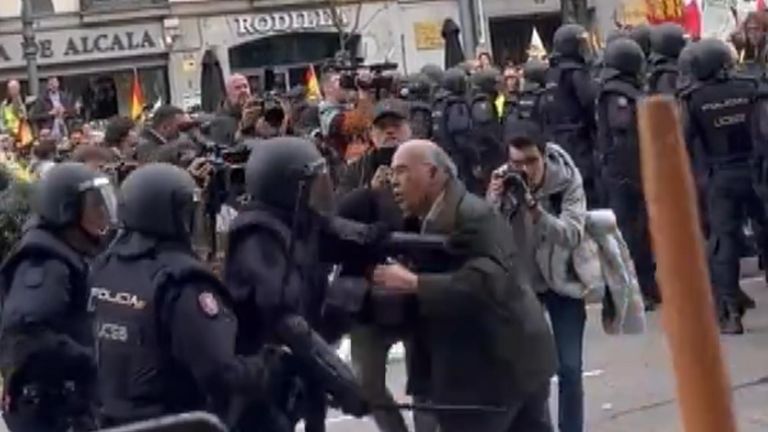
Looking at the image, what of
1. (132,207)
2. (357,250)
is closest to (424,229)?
(357,250)

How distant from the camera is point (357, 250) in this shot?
19.5ft

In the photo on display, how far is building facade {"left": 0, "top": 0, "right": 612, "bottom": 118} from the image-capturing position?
3391 cm

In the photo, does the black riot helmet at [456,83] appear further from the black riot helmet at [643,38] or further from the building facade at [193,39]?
the building facade at [193,39]

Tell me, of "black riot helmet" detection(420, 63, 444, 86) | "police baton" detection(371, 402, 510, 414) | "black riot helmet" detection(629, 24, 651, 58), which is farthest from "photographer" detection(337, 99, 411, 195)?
"black riot helmet" detection(420, 63, 444, 86)

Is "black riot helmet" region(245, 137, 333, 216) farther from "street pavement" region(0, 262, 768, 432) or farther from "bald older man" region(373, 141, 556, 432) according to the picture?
"street pavement" region(0, 262, 768, 432)

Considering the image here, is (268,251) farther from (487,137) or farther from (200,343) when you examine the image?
(487,137)

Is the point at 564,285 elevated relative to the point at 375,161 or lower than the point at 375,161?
lower

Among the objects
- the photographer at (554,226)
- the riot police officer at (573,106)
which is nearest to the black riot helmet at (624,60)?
the riot police officer at (573,106)

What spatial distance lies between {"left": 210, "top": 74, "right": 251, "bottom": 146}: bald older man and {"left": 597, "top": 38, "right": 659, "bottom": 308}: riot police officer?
263 centimetres

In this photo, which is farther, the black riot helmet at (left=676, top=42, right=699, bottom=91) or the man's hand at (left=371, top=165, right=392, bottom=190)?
the black riot helmet at (left=676, top=42, right=699, bottom=91)

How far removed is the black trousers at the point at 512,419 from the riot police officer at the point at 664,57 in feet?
20.2

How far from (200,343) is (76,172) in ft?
4.55

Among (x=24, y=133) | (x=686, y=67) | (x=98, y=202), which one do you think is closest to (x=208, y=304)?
(x=98, y=202)

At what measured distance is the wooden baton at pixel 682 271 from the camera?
250cm
